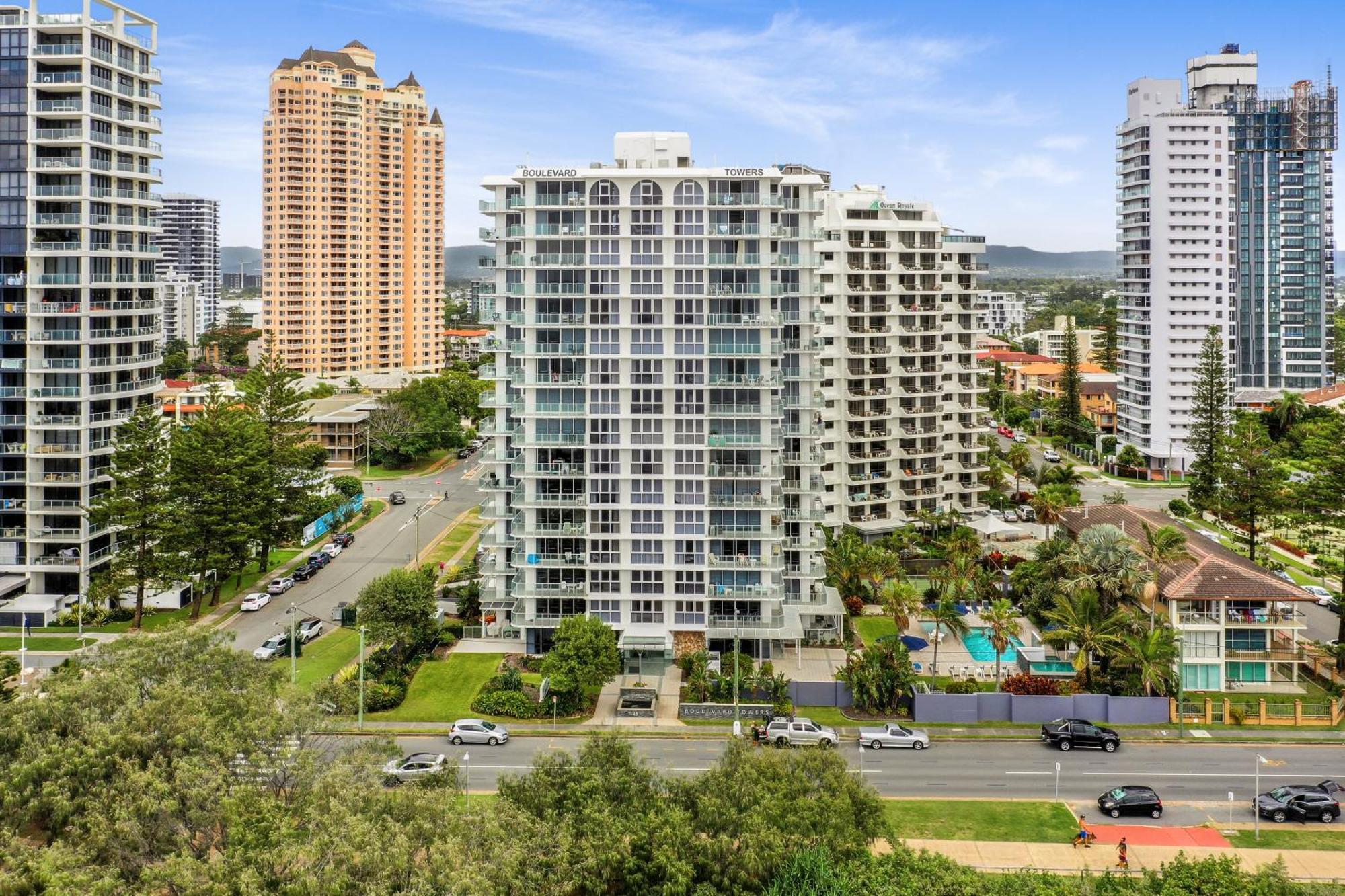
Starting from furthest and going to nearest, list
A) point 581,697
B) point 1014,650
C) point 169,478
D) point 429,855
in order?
point 169,478 → point 1014,650 → point 581,697 → point 429,855

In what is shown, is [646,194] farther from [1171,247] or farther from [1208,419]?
[1171,247]

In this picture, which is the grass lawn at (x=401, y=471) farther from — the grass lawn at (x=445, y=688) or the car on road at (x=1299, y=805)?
the car on road at (x=1299, y=805)

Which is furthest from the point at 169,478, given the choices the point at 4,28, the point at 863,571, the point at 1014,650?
the point at 1014,650

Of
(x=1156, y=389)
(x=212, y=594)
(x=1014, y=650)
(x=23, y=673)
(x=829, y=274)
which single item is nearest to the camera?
(x=23, y=673)

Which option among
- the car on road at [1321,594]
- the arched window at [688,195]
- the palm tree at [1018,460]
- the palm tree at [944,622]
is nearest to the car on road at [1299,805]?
the palm tree at [944,622]

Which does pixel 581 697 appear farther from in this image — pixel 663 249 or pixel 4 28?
pixel 4 28
